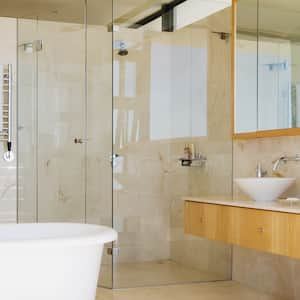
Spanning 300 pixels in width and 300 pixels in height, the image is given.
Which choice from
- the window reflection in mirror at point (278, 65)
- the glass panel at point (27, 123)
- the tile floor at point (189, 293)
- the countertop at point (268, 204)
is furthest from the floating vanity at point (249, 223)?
the glass panel at point (27, 123)

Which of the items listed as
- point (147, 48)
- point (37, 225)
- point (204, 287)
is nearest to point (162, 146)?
point (147, 48)

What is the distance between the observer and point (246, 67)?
174 inches

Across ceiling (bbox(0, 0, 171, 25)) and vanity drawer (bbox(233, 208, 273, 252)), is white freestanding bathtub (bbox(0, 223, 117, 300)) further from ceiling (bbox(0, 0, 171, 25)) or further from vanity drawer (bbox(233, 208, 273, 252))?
ceiling (bbox(0, 0, 171, 25))

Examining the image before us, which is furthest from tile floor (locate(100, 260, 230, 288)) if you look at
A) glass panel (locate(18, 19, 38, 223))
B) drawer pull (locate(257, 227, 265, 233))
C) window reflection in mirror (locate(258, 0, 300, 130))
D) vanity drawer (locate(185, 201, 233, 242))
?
drawer pull (locate(257, 227, 265, 233))

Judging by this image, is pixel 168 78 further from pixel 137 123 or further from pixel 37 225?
pixel 37 225

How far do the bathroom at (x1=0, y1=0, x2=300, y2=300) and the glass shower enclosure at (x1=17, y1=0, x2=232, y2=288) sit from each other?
1 centimetres

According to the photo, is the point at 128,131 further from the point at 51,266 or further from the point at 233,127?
the point at 51,266

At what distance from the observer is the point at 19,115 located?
5195 millimetres

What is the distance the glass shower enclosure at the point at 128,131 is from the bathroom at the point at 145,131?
0.03ft

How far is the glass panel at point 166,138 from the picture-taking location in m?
4.75

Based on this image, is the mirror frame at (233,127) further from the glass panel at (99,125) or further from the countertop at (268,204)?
the glass panel at (99,125)

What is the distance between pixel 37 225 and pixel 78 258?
0.58 metres

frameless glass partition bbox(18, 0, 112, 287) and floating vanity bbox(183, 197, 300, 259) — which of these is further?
frameless glass partition bbox(18, 0, 112, 287)

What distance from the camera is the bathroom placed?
445 centimetres
